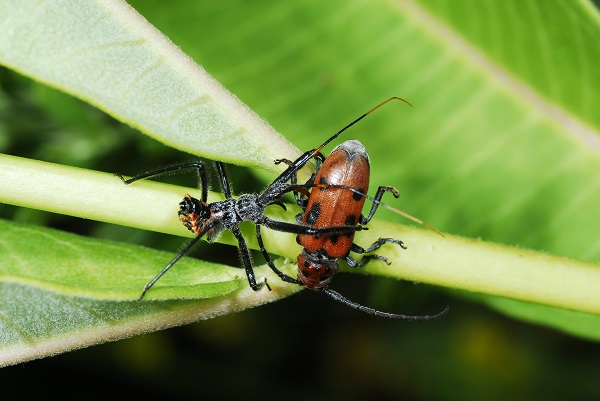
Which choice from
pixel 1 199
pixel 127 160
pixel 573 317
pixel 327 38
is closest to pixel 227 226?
pixel 1 199

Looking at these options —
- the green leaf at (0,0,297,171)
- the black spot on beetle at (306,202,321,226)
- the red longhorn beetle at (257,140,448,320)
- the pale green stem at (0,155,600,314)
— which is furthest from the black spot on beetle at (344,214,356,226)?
the green leaf at (0,0,297,171)

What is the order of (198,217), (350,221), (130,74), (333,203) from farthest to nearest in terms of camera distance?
1. (333,203)
2. (350,221)
3. (198,217)
4. (130,74)

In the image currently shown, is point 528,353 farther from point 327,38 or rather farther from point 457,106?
point 327,38

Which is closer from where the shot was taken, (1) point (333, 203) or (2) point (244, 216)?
(2) point (244, 216)

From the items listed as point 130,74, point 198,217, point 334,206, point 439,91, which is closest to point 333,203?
point 334,206

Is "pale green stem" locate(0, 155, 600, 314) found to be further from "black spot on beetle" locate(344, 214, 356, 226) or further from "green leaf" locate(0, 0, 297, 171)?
"black spot on beetle" locate(344, 214, 356, 226)

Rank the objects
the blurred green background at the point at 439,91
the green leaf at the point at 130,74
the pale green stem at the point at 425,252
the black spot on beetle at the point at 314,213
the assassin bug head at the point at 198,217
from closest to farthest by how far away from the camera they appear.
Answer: the green leaf at the point at 130,74, the pale green stem at the point at 425,252, the assassin bug head at the point at 198,217, the black spot on beetle at the point at 314,213, the blurred green background at the point at 439,91

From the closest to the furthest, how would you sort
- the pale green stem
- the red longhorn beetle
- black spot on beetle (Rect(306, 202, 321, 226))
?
the pale green stem
the red longhorn beetle
black spot on beetle (Rect(306, 202, 321, 226))

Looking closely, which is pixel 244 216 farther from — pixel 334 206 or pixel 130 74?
pixel 130 74

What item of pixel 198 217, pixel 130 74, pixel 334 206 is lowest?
pixel 198 217

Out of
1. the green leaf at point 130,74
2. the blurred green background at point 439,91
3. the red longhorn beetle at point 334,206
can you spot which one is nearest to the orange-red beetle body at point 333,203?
the red longhorn beetle at point 334,206

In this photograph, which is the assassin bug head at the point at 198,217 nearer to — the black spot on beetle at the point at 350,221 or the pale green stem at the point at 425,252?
the pale green stem at the point at 425,252
